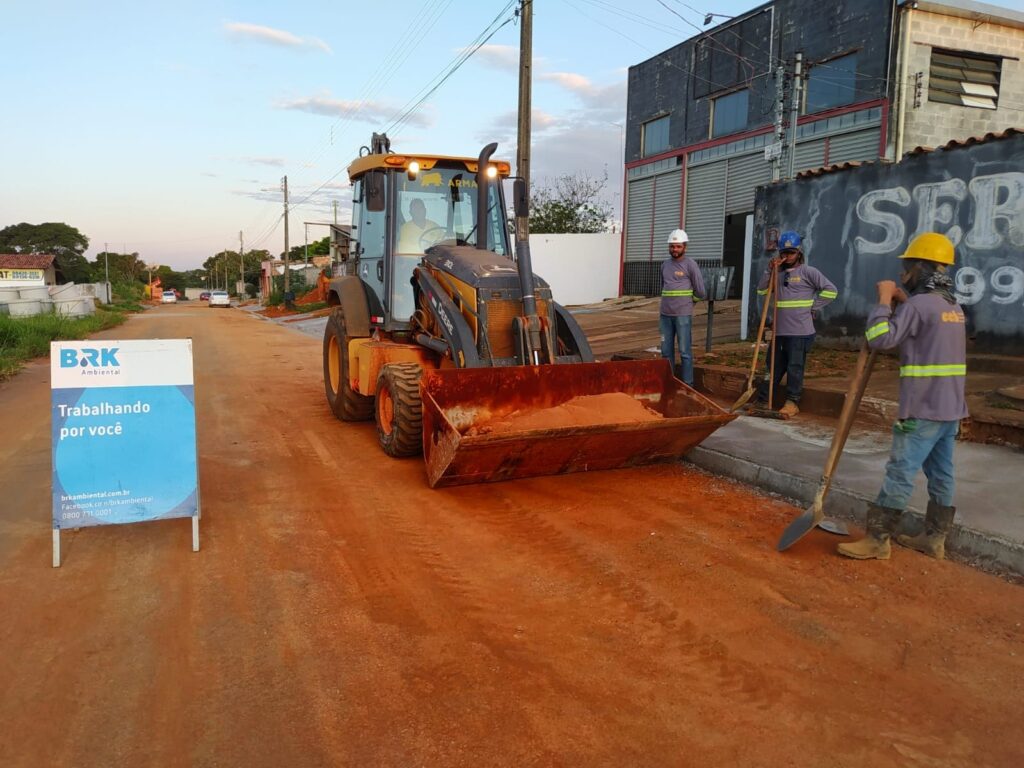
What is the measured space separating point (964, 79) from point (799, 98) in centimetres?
353

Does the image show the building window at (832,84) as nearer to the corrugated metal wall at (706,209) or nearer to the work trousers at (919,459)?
the corrugated metal wall at (706,209)

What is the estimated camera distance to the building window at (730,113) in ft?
67.3

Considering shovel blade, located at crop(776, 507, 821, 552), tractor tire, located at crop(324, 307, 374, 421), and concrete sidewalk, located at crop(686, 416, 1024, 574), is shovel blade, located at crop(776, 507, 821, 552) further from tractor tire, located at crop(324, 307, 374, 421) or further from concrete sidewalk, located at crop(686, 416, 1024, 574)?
tractor tire, located at crop(324, 307, 374, 421)

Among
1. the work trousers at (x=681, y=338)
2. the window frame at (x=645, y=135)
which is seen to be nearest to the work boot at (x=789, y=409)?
the work trousers at (x=681, y=338)

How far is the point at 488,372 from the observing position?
19.1ft

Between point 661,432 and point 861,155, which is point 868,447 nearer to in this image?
point 661,432

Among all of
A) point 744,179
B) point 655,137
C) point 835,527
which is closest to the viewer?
point 835,527

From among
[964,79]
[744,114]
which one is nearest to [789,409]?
[964,79]

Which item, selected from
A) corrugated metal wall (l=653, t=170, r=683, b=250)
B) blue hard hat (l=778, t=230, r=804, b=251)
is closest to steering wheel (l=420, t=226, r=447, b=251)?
blue hard hat (l=778, t=230, r=804, b=251)

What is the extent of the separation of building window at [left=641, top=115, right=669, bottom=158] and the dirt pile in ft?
64.5

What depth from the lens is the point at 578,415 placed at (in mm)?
5965

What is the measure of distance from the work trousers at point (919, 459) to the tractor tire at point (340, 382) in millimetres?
5483

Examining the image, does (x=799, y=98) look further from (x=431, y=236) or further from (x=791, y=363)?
(x=431, y=236)

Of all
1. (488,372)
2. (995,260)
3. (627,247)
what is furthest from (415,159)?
(627,247)
